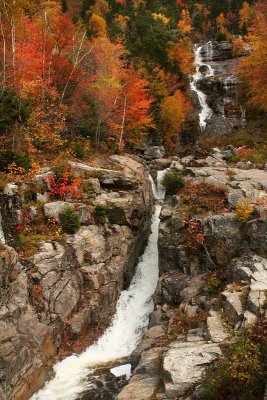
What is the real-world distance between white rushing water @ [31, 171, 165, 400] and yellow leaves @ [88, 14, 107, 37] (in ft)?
114

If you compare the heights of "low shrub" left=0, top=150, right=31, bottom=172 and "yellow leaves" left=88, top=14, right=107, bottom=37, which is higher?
"yellow leaves" left=88, top=14, right=107, bottom=37

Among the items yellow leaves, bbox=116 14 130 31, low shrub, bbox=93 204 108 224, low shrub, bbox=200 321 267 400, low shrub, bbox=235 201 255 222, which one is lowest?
low shrub, bbox=200 321 267 400

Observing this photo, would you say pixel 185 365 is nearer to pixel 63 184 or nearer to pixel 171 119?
pixel 63 184

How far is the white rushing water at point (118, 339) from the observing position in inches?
565

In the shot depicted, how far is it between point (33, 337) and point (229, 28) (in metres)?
94.4

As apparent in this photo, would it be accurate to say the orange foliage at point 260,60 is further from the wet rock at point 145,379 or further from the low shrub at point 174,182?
the wet rock at point 145,379

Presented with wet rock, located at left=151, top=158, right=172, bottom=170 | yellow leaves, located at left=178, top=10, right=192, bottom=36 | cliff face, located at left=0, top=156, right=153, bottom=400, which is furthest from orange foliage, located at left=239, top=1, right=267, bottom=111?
yellow leaves, located at left=178, top=10, right=192, bottom=36

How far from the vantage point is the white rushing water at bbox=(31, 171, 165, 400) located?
14.4m

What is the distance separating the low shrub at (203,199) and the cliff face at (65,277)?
3561mm

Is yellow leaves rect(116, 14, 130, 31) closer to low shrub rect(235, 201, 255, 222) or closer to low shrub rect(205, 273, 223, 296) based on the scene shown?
low shrub rect(235, 201, 255, 222)

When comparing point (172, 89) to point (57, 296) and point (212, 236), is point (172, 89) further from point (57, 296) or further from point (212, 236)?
point (57, 296)

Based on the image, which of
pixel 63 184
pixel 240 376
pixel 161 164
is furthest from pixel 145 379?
pixel 161 164

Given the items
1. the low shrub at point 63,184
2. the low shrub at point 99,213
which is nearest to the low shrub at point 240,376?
the low shrub at point 99,213

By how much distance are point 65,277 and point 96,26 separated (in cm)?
4404
